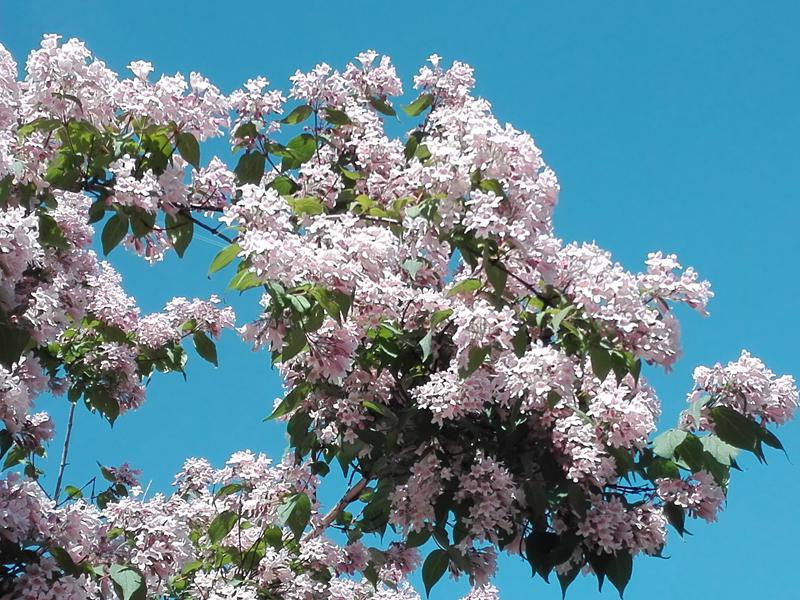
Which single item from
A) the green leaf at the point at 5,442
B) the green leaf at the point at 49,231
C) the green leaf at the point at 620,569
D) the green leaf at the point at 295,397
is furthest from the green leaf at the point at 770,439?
the green leaf at the point at 5,442

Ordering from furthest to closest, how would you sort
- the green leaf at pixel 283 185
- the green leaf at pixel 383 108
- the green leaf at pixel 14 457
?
1. the green leaf at pixel 14 457
2. the green leaf at pixel 383 108
3. the green leaf at pixel 283 185

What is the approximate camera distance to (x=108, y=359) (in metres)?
6.38

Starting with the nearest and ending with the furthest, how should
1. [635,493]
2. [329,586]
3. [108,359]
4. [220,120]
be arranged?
[635,493] < [220,120] < [329,586] < [108,359]

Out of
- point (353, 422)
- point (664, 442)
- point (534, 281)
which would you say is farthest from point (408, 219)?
point (664, 442)

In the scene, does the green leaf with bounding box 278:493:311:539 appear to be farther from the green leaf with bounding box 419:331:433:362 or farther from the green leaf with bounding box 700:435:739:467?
the green leaf with bounding box 700:435:739:467

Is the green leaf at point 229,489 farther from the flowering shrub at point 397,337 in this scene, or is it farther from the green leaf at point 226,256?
the green leaf at point 226,256

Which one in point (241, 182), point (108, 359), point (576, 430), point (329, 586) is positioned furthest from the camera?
point (108, 359)

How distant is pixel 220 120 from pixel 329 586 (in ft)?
7.84

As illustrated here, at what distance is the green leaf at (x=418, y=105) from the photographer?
19.5ft

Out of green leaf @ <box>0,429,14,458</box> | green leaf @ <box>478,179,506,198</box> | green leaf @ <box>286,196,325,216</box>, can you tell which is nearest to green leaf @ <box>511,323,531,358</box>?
green leaf @ <box>478,179,506,198</box>

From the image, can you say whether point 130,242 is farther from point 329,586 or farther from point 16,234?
point 329,586

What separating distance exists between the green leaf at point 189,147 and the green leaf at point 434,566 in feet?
6.22

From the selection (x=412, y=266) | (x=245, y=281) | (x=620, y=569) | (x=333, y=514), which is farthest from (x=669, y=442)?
(x=333, y=514)

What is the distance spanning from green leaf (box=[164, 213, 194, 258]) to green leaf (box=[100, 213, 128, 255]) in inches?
11.3
